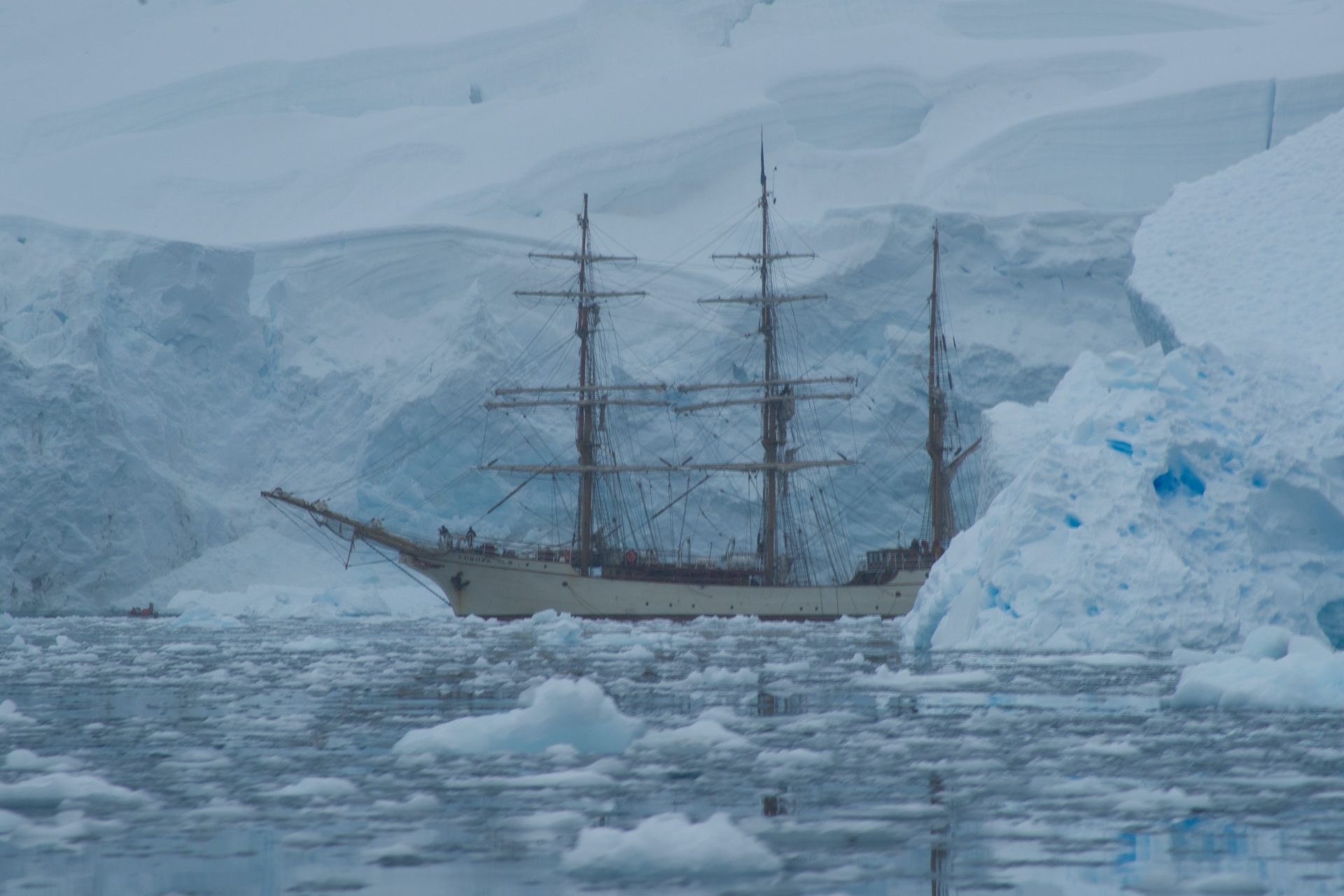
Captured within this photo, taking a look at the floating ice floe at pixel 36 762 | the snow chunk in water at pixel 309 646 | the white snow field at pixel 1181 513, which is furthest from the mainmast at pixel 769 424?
the floating ice floe at pixel 36 762

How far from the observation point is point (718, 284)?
3906 centimetres

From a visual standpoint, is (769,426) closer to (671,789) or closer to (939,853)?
(671,789)

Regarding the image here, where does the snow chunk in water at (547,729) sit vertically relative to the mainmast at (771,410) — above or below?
below

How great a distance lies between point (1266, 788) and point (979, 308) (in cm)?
3228

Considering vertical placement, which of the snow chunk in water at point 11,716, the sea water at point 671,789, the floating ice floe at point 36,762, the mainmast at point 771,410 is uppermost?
the mainmast at point 771,410

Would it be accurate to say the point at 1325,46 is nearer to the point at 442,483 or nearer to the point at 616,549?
the point at 616,549

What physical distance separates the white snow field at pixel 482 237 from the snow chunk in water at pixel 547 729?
2421 centimetres

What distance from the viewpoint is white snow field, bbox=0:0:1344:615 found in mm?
33062

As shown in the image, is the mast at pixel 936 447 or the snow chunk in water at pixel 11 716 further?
the mast at pixel 936 447

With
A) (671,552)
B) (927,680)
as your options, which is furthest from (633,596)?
(927,680)

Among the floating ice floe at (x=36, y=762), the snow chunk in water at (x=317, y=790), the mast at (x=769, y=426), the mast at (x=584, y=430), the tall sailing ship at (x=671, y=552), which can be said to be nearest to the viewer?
the snow chunk in water at (x=317, y=790)

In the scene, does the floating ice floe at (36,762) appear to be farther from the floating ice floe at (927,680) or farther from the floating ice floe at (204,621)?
the floating ice floe at (204,621)

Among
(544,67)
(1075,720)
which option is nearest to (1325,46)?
(544,67)

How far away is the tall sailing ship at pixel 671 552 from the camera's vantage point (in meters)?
33.2
